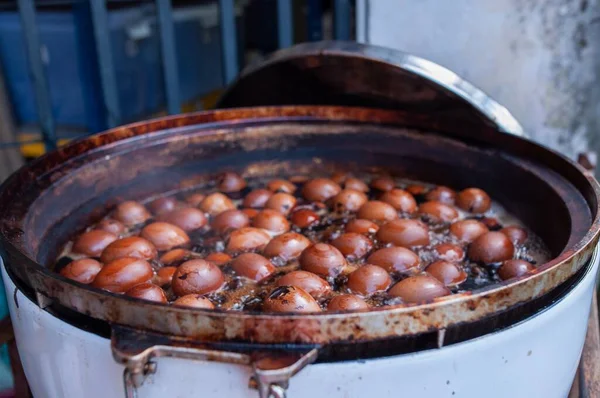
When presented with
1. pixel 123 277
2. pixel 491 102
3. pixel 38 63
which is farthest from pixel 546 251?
pixel 38 63

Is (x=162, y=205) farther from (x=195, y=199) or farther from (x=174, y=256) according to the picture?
(x=174, y=256)

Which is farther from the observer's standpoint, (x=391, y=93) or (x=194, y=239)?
(x=391, y=93)

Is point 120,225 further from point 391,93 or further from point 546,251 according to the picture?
point 546,251

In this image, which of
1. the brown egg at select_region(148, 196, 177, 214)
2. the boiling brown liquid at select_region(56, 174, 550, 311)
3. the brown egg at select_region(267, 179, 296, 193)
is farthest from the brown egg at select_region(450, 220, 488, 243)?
the brown egg at select_region(148, 196, 177, 214)

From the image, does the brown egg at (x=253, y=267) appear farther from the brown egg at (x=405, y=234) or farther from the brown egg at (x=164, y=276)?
the brown egg at (x=405, y=234)

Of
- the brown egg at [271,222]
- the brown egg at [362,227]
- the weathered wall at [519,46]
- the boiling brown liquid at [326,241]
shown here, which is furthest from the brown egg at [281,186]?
the weathered wall at [519,46]

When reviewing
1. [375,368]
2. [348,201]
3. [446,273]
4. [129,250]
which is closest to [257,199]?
[348,201]
